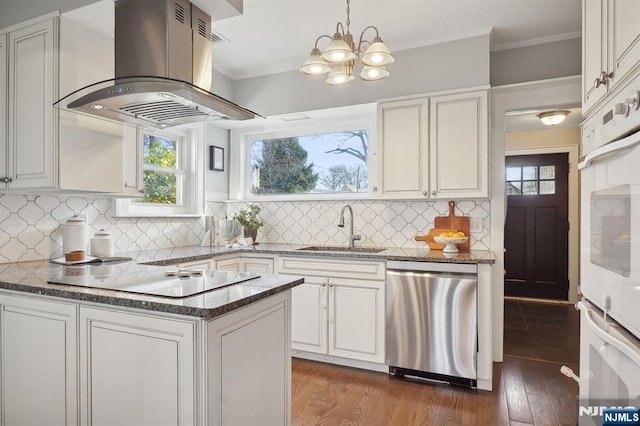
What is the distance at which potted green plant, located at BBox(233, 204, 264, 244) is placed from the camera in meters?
3.67

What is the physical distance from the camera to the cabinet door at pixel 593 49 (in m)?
1.41

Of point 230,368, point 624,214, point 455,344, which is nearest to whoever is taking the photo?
point 624,214

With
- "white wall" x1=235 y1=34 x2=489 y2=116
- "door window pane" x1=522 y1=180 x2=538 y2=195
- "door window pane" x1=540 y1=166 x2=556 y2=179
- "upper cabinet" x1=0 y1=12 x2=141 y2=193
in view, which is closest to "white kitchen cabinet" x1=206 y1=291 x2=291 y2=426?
"upper cabinet" x1=0 y1=12 x2=141 y2=193

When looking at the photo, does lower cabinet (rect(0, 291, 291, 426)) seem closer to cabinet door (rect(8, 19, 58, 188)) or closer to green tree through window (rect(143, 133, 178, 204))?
cabinet door (rect(8, 19, 58, 188))

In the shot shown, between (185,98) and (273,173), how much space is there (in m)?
2.44

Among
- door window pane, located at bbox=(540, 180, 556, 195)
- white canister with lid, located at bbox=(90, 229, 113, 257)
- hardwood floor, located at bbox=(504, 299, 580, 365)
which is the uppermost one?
door window pane, located at bbox=(540, 180, 556, 195)

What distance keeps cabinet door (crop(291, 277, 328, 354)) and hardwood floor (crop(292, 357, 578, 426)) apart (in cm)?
20

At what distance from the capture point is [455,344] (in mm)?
2584

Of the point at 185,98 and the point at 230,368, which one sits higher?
the point at 185,98

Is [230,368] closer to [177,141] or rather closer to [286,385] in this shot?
[286,385]

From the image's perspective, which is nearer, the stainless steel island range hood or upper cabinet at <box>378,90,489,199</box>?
the stainless steel island range hood

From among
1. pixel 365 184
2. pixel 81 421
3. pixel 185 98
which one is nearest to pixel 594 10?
pixel 185 98

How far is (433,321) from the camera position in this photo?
8.63 ft

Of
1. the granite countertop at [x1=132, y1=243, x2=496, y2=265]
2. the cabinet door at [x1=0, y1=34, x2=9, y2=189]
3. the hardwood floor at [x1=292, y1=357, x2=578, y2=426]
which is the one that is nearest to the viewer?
the cabinet door at [x1=0, y1=34, x2=9, y2=189]
